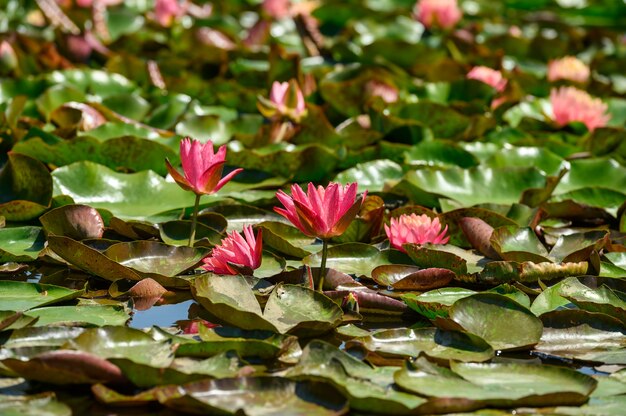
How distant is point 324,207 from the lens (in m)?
2.20

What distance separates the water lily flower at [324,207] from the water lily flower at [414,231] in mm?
382

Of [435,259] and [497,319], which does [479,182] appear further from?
[497,319]

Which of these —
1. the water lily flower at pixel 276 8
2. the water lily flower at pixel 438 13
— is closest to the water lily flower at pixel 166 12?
the water lily flower at pixel 276 8

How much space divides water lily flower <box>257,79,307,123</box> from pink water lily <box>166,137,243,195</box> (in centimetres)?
121

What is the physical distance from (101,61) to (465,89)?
69.7 inches

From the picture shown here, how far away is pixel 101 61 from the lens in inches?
190

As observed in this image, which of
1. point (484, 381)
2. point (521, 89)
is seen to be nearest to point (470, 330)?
point (484, 381)

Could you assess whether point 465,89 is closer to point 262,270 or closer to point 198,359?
point 262,270

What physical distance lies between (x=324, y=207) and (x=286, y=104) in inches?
56.7

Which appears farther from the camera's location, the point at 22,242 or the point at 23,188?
the point at 23,188

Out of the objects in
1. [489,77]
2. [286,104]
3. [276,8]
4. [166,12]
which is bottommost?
[286,104]

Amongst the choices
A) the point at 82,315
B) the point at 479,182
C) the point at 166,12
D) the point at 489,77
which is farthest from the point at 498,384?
the point at 166,12

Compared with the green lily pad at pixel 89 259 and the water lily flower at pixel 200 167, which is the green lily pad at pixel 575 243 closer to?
the water lily flower at pixel 200 167

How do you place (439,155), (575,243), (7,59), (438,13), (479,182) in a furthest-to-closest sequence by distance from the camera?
(438,13), (7,59), (439,155), (479,182), (575,243)
